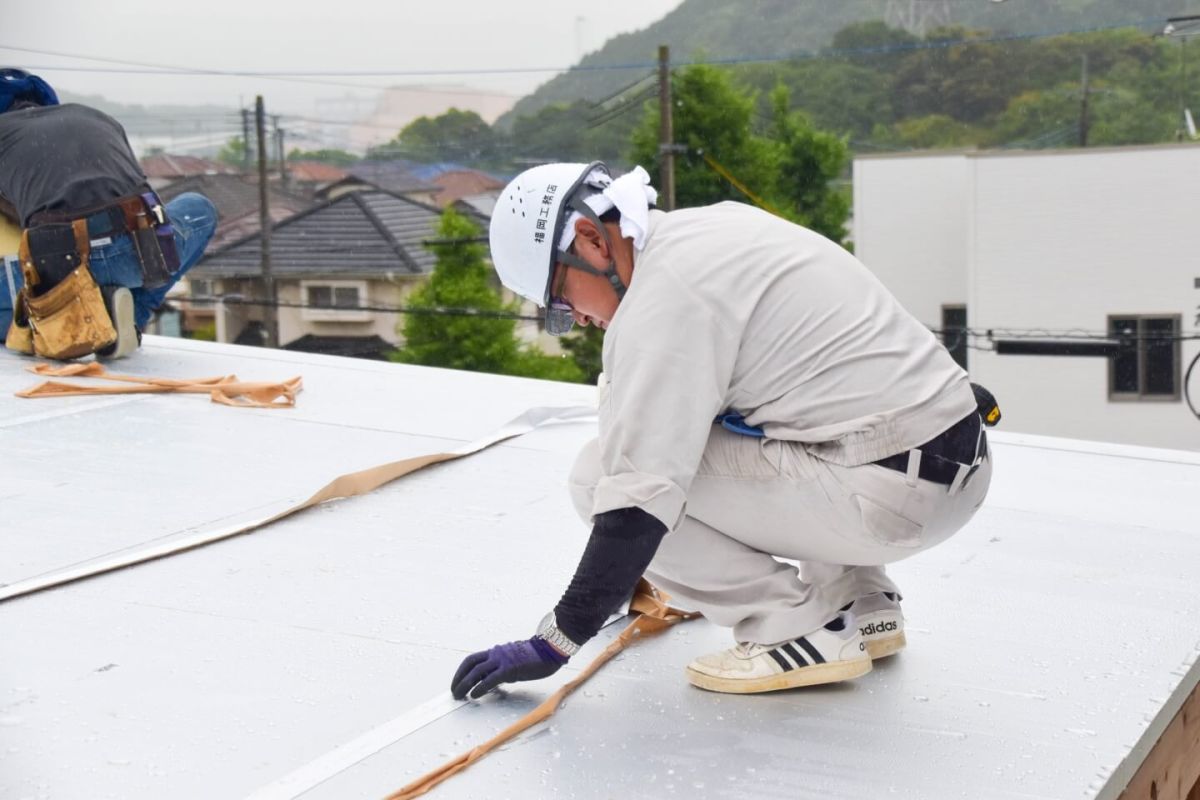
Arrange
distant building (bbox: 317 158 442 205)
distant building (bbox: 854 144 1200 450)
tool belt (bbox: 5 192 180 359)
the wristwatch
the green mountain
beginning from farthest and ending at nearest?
the green mountain < distant building (bbox: 317 158 442 205) < distant building (bbox: 854 144 1200 450) < tool belt (bbox: 5 192 180 359) < the wristwatch

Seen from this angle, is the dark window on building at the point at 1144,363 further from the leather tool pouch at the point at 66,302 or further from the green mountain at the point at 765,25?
the green mountain at the point at 765,25

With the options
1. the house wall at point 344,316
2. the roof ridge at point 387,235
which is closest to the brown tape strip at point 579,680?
the house wall at point 344,316

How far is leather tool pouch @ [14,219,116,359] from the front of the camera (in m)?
4.21

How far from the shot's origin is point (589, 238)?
5.89ft

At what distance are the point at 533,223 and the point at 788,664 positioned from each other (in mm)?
707

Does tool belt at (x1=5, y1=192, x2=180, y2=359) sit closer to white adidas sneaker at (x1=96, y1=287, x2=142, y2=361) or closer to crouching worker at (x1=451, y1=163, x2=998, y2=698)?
white adidas sneaker at (x1=96, y1=287, x2=142, y2=361)

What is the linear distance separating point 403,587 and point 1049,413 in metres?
18.2

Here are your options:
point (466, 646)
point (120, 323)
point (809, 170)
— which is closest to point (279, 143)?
point (809, 170)

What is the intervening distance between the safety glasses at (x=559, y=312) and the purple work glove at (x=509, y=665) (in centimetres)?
44

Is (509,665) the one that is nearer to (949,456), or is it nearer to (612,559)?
(612,559)

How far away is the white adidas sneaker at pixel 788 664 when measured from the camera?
1887 mm

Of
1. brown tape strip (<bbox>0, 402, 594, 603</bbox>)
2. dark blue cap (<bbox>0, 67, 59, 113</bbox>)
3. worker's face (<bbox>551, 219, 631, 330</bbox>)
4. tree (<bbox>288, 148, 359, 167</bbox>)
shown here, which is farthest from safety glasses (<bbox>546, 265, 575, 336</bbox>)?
tree (<bbox>288, 148, 359, 167</bbox>)

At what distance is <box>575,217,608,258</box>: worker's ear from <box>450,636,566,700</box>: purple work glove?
1.71ft

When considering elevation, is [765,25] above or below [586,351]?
above
